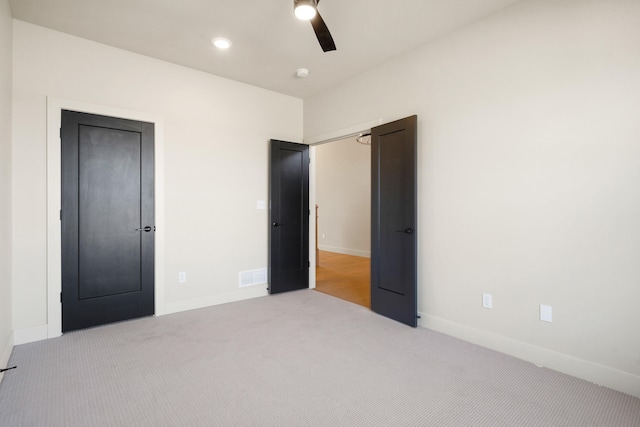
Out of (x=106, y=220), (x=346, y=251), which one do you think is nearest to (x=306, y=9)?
(x=106, y=220)

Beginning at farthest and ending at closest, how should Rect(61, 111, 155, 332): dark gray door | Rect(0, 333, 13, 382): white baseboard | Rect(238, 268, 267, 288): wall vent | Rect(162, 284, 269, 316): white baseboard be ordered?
Rect(238, 268, 267, 288): wall vent < Rect(162, 284, 269, 316): white baseboard < Rect(61, 111, 155, 332): dark gray door < Rect(0, 333, 13, 382): white baseboard

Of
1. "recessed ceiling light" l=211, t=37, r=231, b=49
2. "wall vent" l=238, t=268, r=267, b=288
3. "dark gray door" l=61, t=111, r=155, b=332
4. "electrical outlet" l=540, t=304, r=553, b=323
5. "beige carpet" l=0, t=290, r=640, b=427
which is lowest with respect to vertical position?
"beige carpet" l=0, t=290, r=640, b=427

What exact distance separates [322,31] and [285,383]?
242 cm

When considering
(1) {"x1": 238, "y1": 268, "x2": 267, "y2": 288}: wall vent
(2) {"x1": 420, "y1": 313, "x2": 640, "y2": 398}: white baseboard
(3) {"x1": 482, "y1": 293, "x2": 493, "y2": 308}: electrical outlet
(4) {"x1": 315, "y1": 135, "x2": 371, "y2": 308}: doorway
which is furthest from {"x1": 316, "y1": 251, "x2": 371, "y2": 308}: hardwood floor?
(3) {"x1": 482, "y1": 293, "x2": 493, "y2": 308}: electrical outlet

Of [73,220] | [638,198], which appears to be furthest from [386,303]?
[73,220]

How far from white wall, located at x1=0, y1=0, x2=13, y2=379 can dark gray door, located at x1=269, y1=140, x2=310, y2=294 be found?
8.52ft

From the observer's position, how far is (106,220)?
124 inches

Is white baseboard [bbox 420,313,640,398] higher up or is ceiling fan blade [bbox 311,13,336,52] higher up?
ceiling fan blade [bbox 311,13,336,52]

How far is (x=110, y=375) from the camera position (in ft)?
7.26

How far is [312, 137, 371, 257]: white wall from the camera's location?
24.9 feet

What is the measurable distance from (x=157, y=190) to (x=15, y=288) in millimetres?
1480

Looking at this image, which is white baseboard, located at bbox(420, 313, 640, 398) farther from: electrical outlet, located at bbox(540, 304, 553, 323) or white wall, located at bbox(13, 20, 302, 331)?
white wall, located at bbox(13, 20, 302, 331)

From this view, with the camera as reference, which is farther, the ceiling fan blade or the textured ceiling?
the textured ceiling

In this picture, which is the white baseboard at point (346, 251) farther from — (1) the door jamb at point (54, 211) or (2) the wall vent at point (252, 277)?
(1) the door jamb at point (54, 211)
